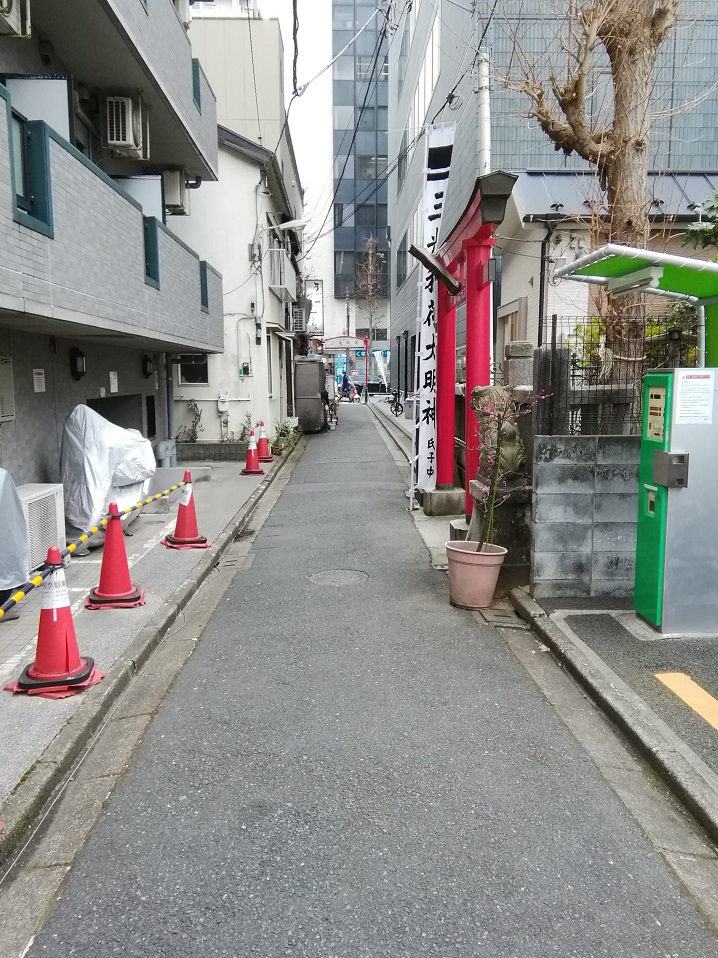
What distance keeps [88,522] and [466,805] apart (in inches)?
228

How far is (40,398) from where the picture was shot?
8070 millimetres

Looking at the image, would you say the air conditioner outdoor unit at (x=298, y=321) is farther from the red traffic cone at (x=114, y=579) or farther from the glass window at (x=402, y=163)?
the red traffic cone at (x=114, y=579)

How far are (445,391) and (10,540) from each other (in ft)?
21.2

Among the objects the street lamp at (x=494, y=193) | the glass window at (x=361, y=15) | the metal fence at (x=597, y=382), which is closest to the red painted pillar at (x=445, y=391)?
the street lamp at (x=494, y=193)

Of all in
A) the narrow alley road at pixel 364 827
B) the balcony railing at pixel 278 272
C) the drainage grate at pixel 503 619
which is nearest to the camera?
the narrow alley road at pixel 364 827

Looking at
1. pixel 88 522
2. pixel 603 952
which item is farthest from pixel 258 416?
pixel 603 952

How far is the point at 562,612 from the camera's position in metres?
5.86

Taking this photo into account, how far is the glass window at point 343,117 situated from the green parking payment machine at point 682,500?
6036 cm

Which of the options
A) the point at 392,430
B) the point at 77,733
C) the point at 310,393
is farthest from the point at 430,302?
the point at 392,430

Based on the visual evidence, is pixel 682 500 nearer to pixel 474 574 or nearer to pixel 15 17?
pixel 474 574

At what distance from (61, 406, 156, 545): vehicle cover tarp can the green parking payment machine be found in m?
5.61

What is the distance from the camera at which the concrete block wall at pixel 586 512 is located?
602 cm

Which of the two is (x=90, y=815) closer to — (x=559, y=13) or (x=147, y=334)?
(x=147, y=334)

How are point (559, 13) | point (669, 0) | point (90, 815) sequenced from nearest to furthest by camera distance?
point (90, 815), point (669, 0), point (559, 13)
